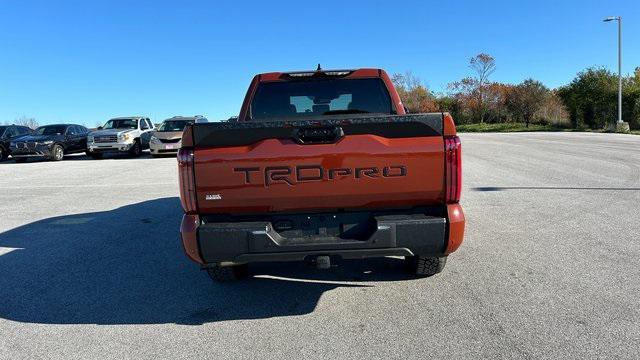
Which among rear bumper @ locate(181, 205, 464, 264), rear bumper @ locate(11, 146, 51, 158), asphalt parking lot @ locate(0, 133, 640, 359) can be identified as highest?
rear bumper @ locate(11, 146, 51, 158)

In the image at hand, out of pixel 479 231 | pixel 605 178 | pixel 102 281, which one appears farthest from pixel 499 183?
pixel 102 281

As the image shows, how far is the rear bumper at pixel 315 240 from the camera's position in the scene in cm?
347

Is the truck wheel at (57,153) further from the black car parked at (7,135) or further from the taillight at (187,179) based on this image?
the taillight at (187,179)

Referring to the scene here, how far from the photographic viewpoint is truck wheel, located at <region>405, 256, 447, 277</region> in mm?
4340

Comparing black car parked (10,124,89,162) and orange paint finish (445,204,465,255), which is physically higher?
black car parked (10,124,89,162)

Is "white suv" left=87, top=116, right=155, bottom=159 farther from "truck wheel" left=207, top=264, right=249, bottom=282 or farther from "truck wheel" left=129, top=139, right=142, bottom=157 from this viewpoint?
"truck wheel" left=207, top=264, right=249, bottom=282

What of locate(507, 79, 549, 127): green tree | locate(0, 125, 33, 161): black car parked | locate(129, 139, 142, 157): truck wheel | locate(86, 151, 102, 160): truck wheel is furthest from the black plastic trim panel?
locate(507, 79, 549, 127): green tree

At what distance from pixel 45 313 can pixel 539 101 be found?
54.3 meters

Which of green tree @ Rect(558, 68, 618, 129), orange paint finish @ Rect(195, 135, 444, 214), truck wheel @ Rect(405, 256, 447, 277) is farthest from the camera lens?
green tree @ Rect(558, 68, 618, 129)

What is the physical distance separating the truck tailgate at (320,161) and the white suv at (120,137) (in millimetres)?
19110

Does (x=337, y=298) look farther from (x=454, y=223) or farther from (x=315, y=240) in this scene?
(x=454, y=223)

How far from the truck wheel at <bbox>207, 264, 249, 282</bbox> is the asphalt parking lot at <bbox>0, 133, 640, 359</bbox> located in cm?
10

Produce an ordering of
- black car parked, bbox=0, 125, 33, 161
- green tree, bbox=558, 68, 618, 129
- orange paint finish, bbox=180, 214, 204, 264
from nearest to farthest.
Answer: orange paint finish, bbox=180, 214, 204, 264 < black car parked, bbox=0, 125, 33, 161 < green tree, bbox=558, 68, 618, 129

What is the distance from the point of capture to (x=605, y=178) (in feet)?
34.8
